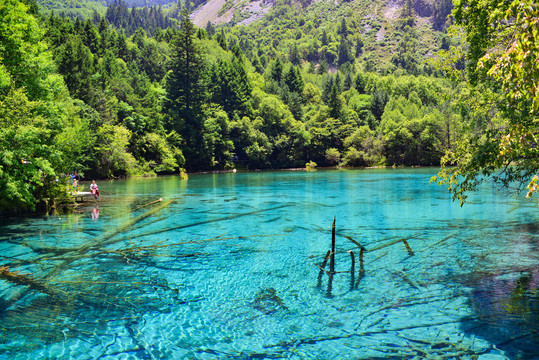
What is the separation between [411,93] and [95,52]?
104 metres

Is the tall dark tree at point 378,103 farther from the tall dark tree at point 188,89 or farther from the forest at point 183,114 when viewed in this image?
the tall dark tree at point 188,89

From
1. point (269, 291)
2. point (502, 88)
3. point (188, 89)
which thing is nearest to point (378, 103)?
point (188, 89)

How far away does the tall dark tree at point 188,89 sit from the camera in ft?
328

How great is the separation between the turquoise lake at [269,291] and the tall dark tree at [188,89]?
7439 centimetres

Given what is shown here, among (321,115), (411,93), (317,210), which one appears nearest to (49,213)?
(317,210)

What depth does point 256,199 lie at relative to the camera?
41.2 m

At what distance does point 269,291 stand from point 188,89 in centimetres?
9317

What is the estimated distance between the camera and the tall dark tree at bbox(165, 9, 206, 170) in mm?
100125

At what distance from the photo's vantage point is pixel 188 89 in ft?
332

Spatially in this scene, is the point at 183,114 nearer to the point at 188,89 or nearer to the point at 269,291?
the point at 188,89

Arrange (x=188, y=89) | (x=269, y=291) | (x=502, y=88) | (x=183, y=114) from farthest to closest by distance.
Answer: (x=188, y=89) → (x=183, y=114) → (x=269, y=291) → (x=502, y=88)

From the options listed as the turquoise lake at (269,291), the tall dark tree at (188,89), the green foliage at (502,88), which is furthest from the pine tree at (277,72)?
the green foliage at (502,88)

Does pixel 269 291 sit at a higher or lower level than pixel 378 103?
lower

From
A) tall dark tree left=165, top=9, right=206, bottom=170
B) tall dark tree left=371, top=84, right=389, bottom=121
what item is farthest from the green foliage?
tall dark tree left=371, top=84, right=389, bottom=121
